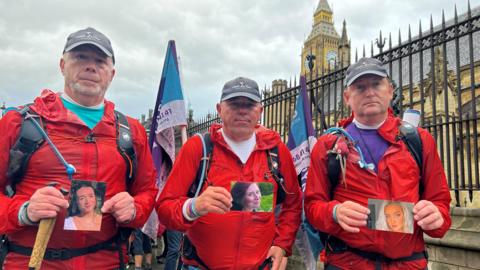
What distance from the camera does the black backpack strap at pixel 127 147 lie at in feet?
8.30

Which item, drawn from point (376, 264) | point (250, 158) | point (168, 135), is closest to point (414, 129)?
point (376, 264)

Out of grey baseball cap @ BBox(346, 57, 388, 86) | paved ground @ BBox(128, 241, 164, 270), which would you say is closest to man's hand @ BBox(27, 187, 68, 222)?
grey baseball cap @ BBox(346, 57, 388, 86)

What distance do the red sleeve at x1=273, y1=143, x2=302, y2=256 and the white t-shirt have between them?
23cm

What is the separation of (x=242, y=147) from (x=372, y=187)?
0.88 meters

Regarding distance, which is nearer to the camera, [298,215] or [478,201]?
[298,215]

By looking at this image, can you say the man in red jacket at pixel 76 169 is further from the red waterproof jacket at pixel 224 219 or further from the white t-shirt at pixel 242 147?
the white t-shirt at pixel 242 147

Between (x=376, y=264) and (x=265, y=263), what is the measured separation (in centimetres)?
71

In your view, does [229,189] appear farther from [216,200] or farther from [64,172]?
[64,172]

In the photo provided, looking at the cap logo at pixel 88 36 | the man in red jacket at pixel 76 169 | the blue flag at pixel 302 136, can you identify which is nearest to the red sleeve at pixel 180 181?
the man in red jacket at pixel 76 169

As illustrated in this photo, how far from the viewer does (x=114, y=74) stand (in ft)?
9.07

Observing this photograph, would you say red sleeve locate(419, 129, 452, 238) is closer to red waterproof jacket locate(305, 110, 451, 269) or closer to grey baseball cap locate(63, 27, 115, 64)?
red waterproof jacket locate(305, 110, 451, 269)

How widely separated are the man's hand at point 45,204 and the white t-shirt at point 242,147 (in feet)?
3.65

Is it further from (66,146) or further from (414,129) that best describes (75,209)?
(414,129)

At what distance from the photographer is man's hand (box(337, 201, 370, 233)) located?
7.20 feet
